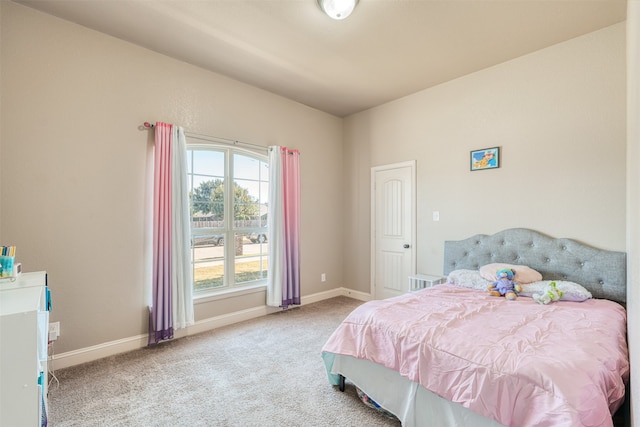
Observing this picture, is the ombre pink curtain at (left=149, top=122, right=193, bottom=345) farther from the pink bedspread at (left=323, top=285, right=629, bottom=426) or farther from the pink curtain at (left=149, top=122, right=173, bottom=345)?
the pink bedspread at (left=323, top=285, right=629, bottom=426)

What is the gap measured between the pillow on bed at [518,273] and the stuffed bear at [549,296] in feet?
0.81

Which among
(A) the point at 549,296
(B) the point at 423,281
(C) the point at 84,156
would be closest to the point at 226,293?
(C) the point at 84,156

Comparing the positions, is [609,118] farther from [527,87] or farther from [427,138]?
[427,138]

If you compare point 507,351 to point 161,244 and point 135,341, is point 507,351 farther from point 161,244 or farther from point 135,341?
point 135,341

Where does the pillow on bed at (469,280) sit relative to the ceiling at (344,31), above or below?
below

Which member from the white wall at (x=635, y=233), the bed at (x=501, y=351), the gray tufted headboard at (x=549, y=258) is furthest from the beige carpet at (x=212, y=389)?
the gray tufted headboard at (x=549, y=258)

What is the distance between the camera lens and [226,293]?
3.47 m

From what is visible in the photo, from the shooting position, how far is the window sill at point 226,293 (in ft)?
10.8

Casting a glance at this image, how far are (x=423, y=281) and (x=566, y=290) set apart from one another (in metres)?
1.44

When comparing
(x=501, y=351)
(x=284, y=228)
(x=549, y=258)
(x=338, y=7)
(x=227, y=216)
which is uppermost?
(x=338, y=7)

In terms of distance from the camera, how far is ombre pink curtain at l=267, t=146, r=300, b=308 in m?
3.79

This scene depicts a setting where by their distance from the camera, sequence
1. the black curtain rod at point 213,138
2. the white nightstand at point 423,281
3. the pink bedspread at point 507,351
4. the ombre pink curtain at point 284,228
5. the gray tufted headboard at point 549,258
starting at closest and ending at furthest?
the pink bedspread at point 507,351, the gray tufted headboard at point 549,258, the black curtain rod at point 213,138, the white nightstand at point 423,281, the ombre pink curtain at point 284,228

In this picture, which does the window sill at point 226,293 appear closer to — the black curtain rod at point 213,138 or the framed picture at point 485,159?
the black curtain rod at point 213,138

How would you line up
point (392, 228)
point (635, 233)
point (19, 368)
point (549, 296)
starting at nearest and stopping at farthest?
1. point (19, 368)
2. point (635, 233)
3. point (549, 296)
4. point (392, 228)
